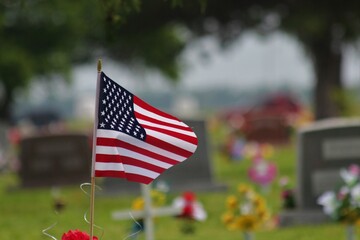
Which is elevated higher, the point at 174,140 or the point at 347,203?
the point at 174,140

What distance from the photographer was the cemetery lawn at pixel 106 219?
13.9 metres

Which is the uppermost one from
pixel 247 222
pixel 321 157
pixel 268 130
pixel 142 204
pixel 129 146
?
pixel 268 130

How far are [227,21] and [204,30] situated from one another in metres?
1.10

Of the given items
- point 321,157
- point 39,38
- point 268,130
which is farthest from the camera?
point 39,38

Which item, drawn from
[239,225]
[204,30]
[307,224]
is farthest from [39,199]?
[204,30]

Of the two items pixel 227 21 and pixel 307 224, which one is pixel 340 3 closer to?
pixel 227 21

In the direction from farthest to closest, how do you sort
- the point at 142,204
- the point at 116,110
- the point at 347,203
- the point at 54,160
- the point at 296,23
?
1. the point at 296,23
2. the point at 54,160
3. the point at 142,204
4. the point at 347,203
5. the point at 116,110

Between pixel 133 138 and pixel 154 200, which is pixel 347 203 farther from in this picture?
pixel 133 138

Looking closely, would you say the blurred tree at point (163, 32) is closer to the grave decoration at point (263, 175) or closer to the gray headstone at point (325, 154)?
the grave decoration at point (263, 175)

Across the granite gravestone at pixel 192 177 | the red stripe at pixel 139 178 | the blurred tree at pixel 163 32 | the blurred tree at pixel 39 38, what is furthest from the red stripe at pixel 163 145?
the blurred tree at pixel 39 38

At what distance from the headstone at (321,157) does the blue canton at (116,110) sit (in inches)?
277

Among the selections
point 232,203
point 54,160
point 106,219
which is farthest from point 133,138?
point 54,160

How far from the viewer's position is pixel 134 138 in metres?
7.55

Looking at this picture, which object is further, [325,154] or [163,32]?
[163,32]
